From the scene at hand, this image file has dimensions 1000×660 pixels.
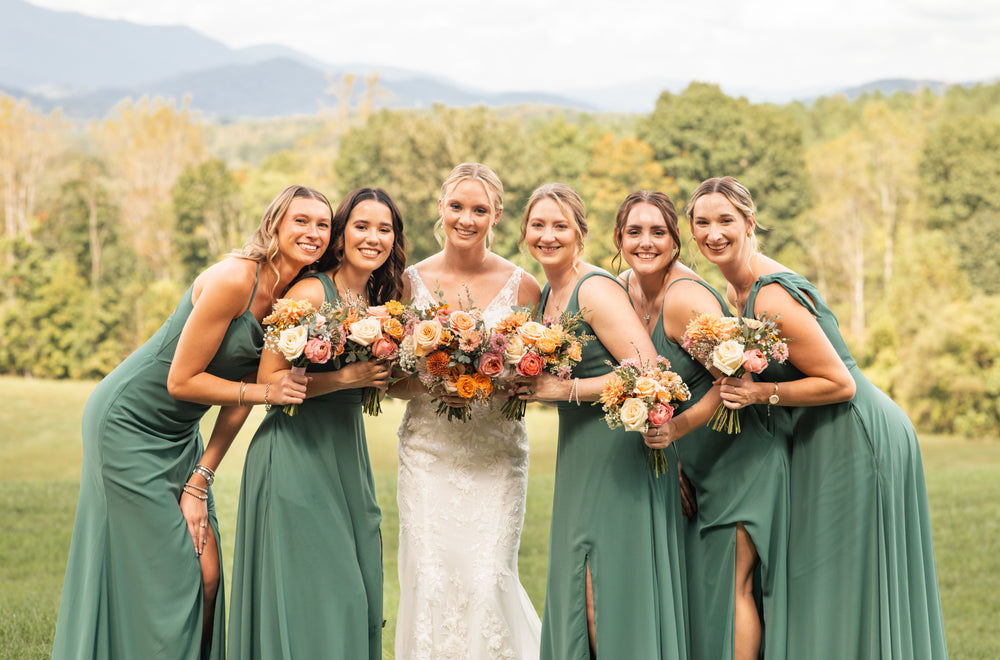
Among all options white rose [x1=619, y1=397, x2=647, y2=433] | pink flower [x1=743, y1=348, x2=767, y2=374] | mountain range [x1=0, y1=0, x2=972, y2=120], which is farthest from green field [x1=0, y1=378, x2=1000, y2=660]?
mountain range [x1=0, y1=0, x2=972, y2=120]

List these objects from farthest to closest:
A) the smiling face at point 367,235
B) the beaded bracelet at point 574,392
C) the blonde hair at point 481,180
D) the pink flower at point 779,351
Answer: the blonde hair at point 481,180
the smiling face at point 367,235
the beaded bracelet at point 574,392
the pink flower at point 779,351

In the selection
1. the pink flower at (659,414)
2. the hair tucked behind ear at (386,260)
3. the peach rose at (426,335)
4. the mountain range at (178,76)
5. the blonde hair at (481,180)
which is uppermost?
the mountain range at (178,76)

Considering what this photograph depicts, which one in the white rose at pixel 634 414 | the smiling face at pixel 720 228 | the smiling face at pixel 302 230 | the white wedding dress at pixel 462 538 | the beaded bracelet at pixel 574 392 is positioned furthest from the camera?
the white wedding dress at pixel 462 538

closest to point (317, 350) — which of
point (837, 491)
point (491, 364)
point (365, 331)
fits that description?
point (365, 331)

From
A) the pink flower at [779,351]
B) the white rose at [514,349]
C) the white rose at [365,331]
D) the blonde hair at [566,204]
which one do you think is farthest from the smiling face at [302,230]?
the pink flower at [779,351]

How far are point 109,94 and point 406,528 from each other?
173 feet

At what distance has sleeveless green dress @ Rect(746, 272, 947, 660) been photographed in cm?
491

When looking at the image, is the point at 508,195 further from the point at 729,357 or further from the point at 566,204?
the point at 729,357

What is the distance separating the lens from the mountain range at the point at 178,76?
159 ft

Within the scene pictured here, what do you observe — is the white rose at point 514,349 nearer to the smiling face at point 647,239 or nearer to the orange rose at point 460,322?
the orange rose at point 460,322

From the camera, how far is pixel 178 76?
2808 inches

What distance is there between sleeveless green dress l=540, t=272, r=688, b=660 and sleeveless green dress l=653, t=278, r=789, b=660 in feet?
0.42

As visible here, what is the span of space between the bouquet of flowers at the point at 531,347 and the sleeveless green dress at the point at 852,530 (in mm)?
1042

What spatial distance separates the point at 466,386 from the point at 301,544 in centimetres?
133
